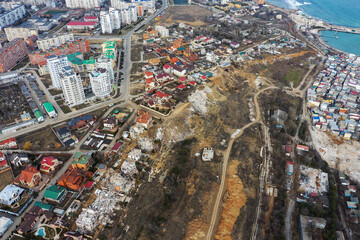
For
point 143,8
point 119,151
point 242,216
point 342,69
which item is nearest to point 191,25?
point 143,8

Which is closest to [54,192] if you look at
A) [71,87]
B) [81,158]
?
[81,158]

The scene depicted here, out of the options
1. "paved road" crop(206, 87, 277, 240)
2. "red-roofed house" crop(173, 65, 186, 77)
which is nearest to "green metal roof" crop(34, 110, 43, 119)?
"red-roofed house" crop(173, 65, 186, 77)

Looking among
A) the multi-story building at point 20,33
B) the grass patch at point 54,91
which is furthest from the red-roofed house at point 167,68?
the multi-story building at point 20,33

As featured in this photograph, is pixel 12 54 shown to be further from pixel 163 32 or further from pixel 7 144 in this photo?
pixel 163 32

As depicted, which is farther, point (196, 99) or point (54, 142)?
point (196, 99)

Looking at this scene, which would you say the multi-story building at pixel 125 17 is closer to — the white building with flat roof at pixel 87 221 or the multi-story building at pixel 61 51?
the multi-story building at pixel 61 51

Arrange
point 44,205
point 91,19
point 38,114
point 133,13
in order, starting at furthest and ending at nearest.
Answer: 1. point 133,13
2. point 91,19
3. point 38,114
4. point 44,205

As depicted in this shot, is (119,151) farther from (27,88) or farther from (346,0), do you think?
(346,0)
